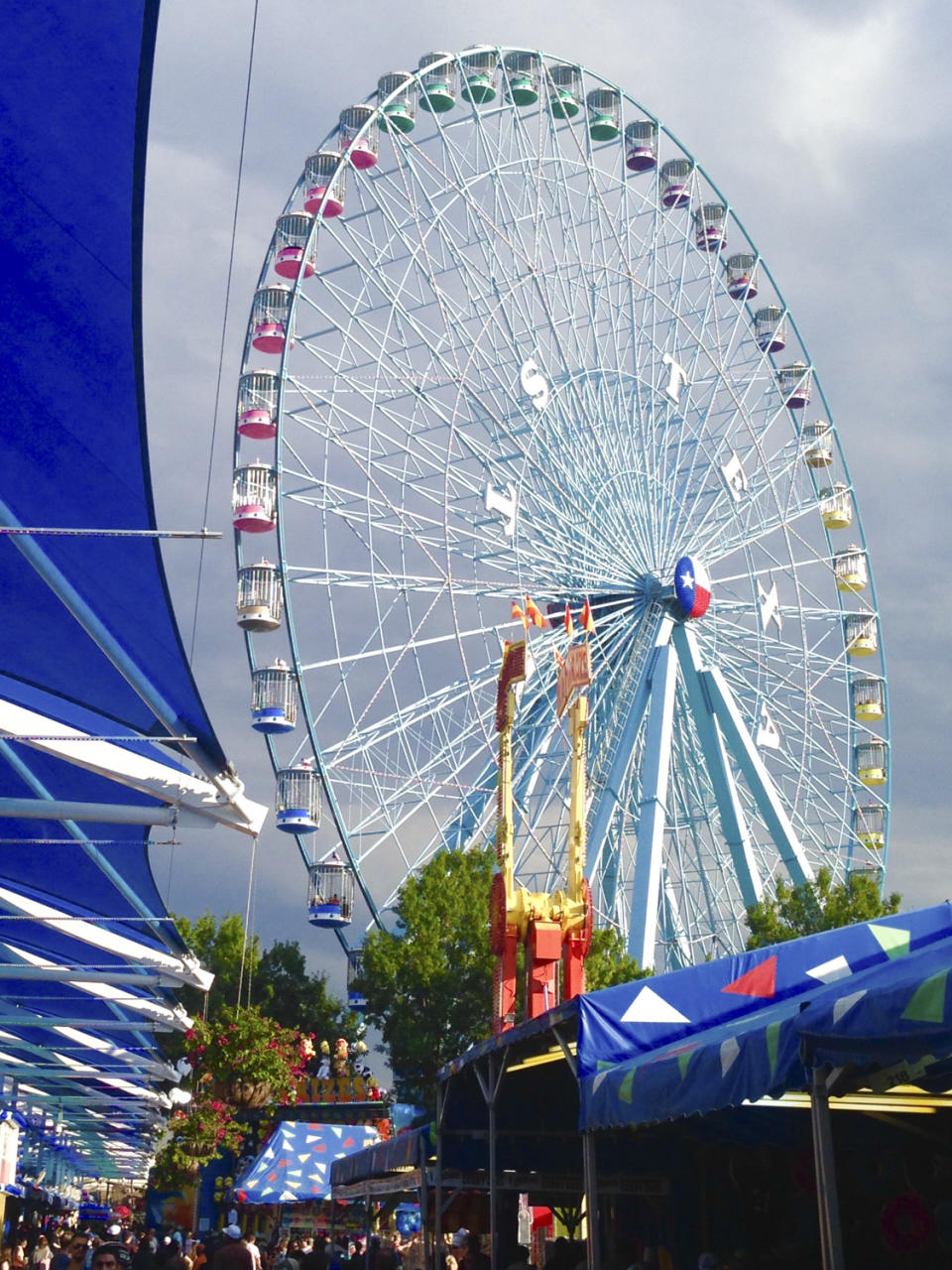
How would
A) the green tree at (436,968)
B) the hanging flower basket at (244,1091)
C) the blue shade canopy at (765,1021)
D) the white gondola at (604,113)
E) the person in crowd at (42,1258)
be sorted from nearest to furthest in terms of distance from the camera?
the blue shade canopy at (765,1021), the person in crowd at (42,1258), the hanging flower basket at (244,1091), the white gondola at (604,113), the green tree at (436,968)

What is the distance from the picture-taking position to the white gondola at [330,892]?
26.0m

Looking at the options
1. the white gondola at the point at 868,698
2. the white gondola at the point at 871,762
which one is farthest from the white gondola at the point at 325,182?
the white gondola at the point at 871,762

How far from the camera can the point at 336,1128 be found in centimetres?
2139

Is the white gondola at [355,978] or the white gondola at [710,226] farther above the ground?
the white gondola at [710,226]

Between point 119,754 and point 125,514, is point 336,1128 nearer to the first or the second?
point 119,754

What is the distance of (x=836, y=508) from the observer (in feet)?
113

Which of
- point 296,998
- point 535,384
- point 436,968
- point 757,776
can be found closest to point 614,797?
point 757,776

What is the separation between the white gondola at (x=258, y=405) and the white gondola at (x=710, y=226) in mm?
12422

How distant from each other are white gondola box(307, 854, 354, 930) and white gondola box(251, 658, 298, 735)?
10.6 ft

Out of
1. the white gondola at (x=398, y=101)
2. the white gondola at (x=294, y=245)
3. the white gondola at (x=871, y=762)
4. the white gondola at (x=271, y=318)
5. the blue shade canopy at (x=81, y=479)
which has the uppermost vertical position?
the white gondola at (x=398, y=101)

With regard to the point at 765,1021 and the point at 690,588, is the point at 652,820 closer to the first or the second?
the point at 690,588

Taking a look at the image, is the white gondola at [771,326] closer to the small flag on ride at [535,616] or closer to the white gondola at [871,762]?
the white gondola at [871,762]

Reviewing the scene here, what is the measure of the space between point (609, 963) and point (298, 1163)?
36.8 feet

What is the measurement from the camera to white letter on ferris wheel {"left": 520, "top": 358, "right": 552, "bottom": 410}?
27656 mm
